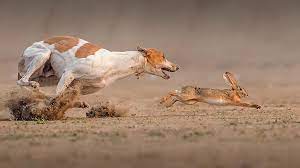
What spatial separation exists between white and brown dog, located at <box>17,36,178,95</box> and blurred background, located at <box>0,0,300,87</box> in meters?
12.8

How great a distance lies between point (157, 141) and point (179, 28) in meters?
22.9

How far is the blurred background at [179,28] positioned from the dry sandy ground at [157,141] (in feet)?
47.8

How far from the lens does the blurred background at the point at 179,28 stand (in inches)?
1069

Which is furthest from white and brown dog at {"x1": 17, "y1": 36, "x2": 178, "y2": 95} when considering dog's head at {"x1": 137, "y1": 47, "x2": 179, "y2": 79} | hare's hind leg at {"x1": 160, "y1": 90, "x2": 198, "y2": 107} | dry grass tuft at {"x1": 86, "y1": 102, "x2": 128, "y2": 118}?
hare's hind leg at {"x1": 160, "y1": 90, "x2": 198, "y2": 107}

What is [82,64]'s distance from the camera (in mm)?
11953

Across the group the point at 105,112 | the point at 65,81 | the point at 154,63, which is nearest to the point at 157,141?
the point at 65,81

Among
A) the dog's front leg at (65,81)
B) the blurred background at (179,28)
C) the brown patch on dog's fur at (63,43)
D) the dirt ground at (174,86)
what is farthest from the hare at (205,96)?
the blurred background at (179,28)

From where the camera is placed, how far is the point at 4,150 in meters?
7.93

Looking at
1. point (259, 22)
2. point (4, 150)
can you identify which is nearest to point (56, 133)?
point (4, 150)

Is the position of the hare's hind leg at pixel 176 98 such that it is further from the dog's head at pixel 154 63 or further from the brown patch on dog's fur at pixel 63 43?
the brown patch on dog's fur at pixel 63 43

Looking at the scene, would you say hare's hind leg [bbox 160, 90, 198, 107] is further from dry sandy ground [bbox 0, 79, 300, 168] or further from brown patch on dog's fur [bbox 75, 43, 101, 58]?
brown patch on dog's fur [bbox 75, 43, 101, 58]

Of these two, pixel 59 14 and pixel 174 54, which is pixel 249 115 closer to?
pixel 174 54

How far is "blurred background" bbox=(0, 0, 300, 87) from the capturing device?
1069 inches

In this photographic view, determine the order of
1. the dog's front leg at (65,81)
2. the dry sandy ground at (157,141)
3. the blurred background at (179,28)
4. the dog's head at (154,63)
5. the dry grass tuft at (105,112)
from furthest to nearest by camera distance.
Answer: the blurred background at (179,28), the dog's head at (154,63), the dry grass tuft at (105,112), the dog's front leg at (65,81), the dry sandy ground at (157,141)
